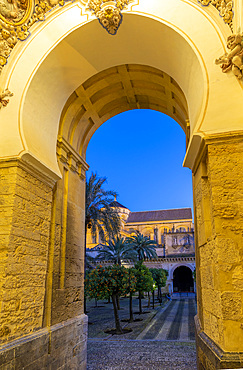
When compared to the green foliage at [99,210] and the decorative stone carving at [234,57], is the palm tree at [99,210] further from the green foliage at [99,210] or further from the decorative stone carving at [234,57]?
the decorative stone carving at [234,57]

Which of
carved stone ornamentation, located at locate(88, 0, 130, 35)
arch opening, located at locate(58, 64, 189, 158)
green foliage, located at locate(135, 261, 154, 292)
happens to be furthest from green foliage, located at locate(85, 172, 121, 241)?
carved stone ornamentation, located at locate(88, 0, 130, 35)

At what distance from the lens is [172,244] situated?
44000mm

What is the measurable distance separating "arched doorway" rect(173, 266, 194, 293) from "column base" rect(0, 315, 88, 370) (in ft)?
129

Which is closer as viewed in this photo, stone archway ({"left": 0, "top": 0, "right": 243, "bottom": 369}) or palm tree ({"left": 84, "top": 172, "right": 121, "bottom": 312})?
stone archway ({"left": 0, "top": 0, "right": 243, "bottom": 369})

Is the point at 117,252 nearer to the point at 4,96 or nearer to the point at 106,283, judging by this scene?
the point at 106,283

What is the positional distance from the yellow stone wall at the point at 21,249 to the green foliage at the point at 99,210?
1132 centimetres

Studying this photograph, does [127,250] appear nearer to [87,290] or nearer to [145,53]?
[87,290]

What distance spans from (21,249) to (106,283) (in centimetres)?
1054

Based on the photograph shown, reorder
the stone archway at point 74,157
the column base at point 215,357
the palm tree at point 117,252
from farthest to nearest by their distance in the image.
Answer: the palm tree at point 117,252 < the stone archway at point 74,157 < the column base at point 215,357

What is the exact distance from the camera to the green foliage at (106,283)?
1427 cm

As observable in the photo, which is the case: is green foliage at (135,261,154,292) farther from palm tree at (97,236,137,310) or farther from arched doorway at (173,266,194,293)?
arched doorway at (173,266,194,293)

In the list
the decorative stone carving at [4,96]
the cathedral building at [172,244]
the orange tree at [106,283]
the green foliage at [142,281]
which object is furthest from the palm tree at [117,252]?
the decorative stone carving at [4,96]

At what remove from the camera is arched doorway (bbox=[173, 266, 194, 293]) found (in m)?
43.5

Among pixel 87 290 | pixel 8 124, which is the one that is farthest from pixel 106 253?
pixel 8 124
